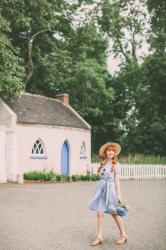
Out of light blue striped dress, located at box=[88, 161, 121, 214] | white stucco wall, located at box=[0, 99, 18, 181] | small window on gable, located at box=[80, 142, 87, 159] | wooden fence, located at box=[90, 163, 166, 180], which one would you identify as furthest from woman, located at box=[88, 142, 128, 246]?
small window on gable, located at box=[80, 142, 87, 159]

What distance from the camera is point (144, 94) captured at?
45.9 metres

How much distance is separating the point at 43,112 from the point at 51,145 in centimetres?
230

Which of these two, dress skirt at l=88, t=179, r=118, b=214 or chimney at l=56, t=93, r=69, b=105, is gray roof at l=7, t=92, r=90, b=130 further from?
dress skirt at l=88, t=179, r=118, b=214

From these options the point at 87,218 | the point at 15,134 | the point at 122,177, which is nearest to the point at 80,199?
the point at 87,218

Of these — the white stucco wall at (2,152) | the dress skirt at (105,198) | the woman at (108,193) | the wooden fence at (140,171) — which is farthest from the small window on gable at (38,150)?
the dress skirt at (105,198)

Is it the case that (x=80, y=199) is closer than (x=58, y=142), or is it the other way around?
(x=80, y=199)

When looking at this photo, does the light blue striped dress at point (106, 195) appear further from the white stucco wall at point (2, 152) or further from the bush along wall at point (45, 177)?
the bush along wall at point (45, 177)

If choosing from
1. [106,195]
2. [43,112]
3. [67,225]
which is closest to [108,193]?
[106,195]

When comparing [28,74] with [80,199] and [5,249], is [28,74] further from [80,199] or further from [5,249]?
[5,249]

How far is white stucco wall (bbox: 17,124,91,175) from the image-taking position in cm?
3073

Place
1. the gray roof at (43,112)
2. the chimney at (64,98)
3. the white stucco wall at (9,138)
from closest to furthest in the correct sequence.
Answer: the white stucco wall at (9,138), the gray roof at (43,112), the chimney at (64,98)

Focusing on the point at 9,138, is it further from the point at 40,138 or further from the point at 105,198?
the point at 105,198

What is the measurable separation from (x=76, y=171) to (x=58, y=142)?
9.58ft

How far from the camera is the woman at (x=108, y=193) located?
380 inches
